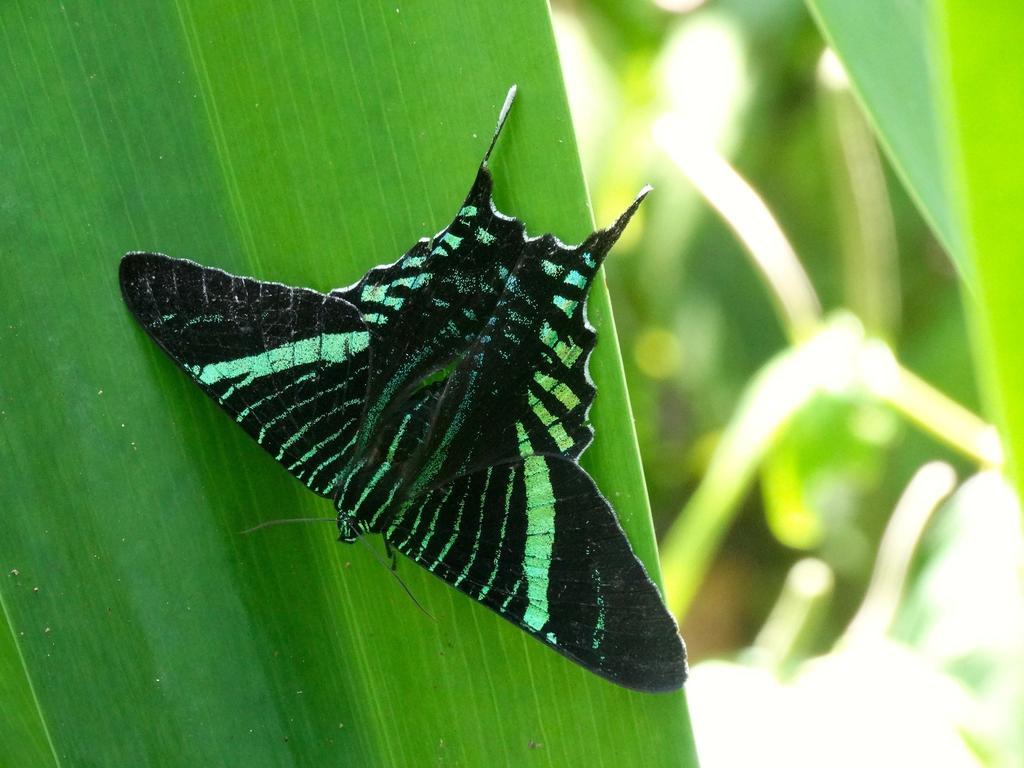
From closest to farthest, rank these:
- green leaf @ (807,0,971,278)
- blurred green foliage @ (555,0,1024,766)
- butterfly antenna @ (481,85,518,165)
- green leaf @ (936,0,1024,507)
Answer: green leaf @ (936,0,1024,507)
green leaf @ (807,0,971,278)
butterfly antenna @ (481,85,518,165)
blurred green foliage @ (555,0,1024,766)

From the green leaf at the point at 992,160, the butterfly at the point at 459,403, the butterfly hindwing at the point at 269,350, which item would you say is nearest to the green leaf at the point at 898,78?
the butterfly at the point at 459,403

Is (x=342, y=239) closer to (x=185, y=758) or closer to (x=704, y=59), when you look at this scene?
(x=185, y=758)

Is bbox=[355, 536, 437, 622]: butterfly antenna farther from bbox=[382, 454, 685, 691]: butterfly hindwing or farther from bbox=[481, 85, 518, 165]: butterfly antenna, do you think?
bbox=[481, 85, 518, 165]: butterfly antenna

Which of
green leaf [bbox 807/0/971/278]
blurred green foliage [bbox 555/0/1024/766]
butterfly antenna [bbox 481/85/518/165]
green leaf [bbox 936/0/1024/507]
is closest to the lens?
green leaf [bbox 936/0/1024/507]

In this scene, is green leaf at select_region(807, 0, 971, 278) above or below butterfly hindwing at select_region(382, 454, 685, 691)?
above

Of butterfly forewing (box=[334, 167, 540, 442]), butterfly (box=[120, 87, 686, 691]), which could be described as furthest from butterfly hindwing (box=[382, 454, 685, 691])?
butterfly forewing (box=[334, 167, 540, 442])

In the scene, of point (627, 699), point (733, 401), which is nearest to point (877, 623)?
point (733, 401)
